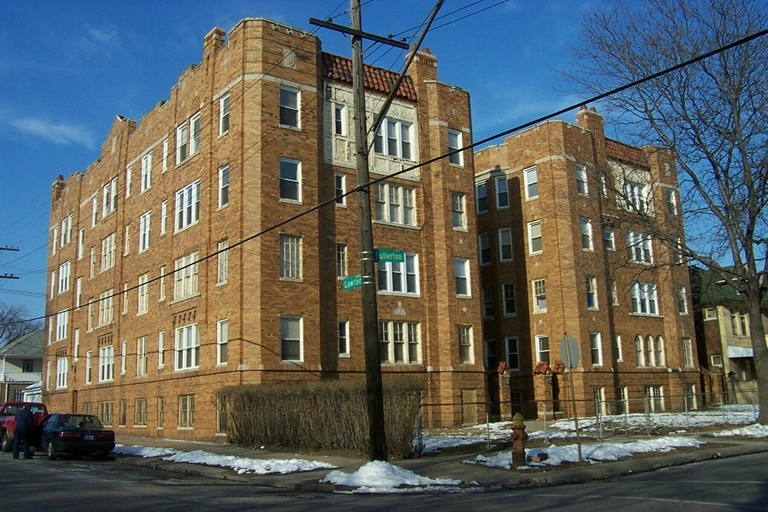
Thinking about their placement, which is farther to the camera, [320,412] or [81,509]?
[320,412]

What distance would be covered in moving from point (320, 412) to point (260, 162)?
11305mm

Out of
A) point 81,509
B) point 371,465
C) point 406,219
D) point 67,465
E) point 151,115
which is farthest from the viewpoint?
point 151,115

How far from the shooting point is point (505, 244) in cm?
4053

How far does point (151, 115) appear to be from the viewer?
3753 cm

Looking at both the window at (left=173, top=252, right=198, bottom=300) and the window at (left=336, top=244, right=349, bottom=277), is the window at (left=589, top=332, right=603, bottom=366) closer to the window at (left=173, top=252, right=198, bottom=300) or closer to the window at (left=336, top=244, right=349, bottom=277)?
the window at (left=336, top=244, right=349, bottom=277)

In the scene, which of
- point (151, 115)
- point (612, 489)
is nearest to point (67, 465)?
point (612, 489)

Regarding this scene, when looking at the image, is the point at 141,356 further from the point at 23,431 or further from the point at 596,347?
the point at 596,347

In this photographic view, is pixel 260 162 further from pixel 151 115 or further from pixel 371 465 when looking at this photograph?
pixel 371 465

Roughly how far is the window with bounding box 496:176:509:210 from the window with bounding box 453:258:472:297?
313 inches

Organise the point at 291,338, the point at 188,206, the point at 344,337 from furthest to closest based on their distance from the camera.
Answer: the point at 188,206 < the point at 344,337 < the point at 291,338

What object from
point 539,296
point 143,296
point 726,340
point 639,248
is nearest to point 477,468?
point 639,248

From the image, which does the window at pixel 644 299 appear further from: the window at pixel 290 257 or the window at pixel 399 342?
the window at pixel 290 257

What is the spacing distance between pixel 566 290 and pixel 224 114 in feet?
60.4

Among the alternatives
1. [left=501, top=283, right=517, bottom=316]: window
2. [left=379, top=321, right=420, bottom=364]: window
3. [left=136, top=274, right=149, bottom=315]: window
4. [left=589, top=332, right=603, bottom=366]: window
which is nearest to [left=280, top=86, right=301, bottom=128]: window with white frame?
[left=379, top=321, right=420, bottom=364]: window
